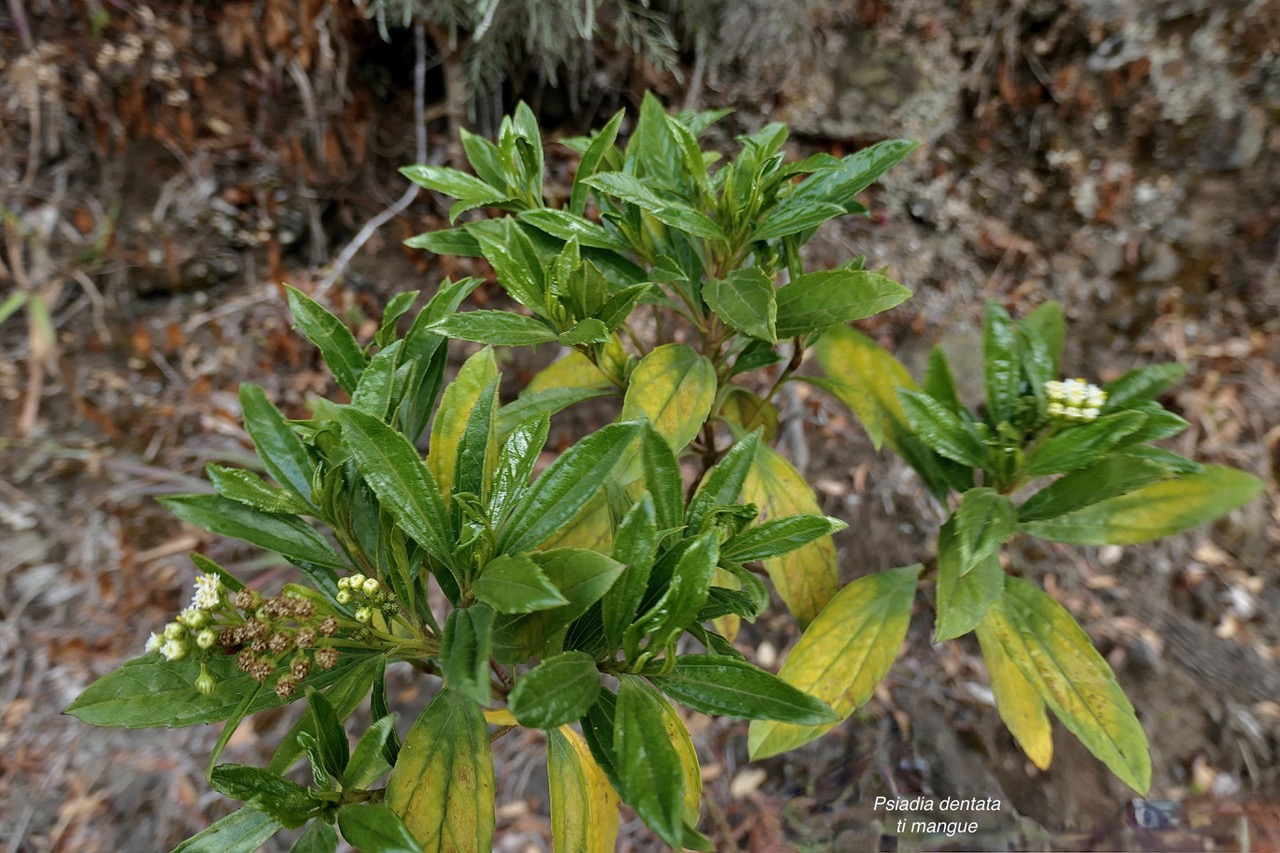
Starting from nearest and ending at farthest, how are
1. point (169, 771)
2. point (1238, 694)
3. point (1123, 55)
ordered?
point (169, 771) < point (1238, 694) < point (1123, 55)

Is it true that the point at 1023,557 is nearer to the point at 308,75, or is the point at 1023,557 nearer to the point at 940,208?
the point at 940,208

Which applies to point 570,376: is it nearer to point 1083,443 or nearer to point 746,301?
point 746,301

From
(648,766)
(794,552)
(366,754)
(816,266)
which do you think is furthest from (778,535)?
(816,266)

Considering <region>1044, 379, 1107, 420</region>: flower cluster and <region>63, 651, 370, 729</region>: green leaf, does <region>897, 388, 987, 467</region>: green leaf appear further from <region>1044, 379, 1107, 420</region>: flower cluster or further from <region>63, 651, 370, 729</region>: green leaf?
<region>63, 651, 370, 729</region>: green leaf

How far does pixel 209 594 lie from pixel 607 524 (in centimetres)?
54

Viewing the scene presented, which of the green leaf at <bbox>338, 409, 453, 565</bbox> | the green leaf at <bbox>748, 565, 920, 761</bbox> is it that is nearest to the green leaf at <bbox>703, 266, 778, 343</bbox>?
the green leaf at <bbox>338, 409, 453, 565</bbox>

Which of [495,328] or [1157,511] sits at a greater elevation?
[495,328]

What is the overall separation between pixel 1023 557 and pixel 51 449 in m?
3.04

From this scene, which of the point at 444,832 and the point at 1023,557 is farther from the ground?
the point at 444,832

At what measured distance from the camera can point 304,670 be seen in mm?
766

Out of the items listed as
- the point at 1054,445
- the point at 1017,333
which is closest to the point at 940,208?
the point at 1017,333

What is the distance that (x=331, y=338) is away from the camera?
972 millimetres

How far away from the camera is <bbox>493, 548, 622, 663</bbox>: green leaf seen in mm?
728

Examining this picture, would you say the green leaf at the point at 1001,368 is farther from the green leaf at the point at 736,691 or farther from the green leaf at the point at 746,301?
the green leaf at the point at 736,691
